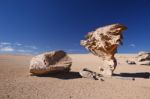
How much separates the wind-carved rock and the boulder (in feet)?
12.1

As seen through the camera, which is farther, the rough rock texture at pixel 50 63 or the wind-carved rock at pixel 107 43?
the wind-carved rock at pixel 107 43

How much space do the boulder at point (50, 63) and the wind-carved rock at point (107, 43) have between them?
3703mm

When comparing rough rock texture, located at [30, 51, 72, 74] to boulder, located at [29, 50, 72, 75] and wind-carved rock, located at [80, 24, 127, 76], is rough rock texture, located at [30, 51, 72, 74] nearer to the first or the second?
boulder, located at [29, 50, 72, 75]

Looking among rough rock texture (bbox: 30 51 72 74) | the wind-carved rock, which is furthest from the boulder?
the wind-carved rock

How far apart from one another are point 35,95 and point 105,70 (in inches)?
390

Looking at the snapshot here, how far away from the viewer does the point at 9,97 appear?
395 inches

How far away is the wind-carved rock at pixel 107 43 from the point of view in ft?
61.4

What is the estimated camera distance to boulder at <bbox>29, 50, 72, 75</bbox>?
627 inches

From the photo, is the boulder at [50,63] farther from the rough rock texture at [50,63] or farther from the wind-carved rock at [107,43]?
the wind-carved rock at [107,43]

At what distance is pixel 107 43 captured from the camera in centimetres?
1925

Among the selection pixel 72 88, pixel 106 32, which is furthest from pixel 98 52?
pixel 72 88

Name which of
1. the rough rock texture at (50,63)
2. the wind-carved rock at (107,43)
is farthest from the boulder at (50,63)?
the wind-carved rock at (107,43)

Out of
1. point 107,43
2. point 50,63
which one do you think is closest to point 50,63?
point 50,63

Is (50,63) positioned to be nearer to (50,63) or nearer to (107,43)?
(50,63)
